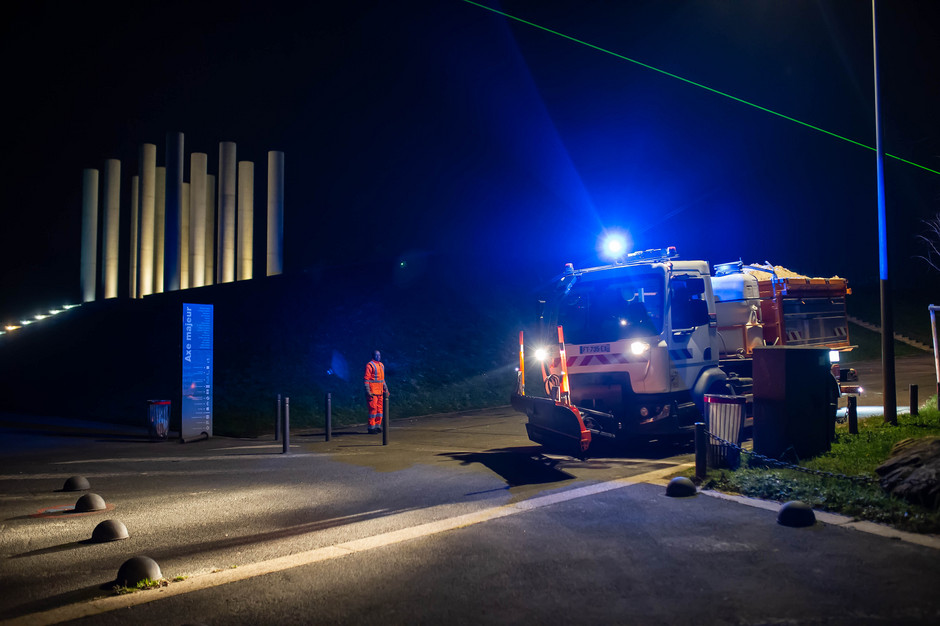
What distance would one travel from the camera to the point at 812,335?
14.2m

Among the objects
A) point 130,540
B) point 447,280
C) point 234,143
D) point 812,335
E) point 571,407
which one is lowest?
point 130,540

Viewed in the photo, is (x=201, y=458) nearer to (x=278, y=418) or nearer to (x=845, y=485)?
(x=278, y=418)

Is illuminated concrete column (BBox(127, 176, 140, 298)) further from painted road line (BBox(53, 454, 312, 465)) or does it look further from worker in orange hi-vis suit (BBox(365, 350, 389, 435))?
painted road line (BBox(53, 454, 312, 465))

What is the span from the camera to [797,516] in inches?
258

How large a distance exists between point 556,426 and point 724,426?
2.58 m

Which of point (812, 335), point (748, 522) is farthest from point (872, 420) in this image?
point (748, 522)

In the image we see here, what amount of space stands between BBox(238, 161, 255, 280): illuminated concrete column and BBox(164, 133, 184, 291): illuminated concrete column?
354 cm

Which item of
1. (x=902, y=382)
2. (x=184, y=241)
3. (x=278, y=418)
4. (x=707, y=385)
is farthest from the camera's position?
(x=184, y=241)

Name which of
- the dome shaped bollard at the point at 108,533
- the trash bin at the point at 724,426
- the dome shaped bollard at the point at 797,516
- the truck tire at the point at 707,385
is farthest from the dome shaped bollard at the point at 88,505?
the truck tire at the point at 707,385

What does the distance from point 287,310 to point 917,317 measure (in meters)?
44.9

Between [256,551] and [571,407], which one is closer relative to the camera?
[256,551]

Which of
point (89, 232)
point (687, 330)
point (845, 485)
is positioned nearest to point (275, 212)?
point (89, 232)

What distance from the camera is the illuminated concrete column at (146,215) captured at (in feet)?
135

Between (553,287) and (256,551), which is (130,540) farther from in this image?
(553,287)
